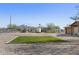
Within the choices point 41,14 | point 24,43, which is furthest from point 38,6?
point 24,43

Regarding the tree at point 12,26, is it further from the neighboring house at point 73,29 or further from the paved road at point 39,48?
the neighboring house at point 73,29

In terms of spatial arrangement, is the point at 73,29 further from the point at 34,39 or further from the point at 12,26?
the point at 12,26

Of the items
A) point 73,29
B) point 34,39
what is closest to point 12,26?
point 34,39

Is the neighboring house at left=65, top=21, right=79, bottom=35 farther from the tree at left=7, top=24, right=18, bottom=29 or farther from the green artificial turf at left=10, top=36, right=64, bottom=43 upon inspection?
the tree at left=7, top=24, right=18, bottom=29

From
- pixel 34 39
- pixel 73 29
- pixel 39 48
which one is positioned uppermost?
pixel 73 29

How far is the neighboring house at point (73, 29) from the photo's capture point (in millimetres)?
9586

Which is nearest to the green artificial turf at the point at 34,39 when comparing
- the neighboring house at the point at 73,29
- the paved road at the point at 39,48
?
the paved road at the point at 39,48

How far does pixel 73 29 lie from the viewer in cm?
962

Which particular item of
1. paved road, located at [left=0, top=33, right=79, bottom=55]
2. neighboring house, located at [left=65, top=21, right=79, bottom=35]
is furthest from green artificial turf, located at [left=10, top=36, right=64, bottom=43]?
neighboring house, located at [left=65, top=21, right=79, bottom=35]

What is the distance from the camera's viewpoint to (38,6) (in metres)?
9.55

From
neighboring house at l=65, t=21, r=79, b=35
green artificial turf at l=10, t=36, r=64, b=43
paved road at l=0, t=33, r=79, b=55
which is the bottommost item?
paved road at l=0, t=33, r=79, b=55

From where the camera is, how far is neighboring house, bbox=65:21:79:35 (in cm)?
959
